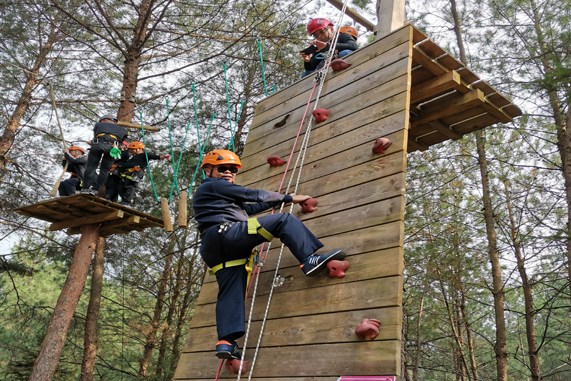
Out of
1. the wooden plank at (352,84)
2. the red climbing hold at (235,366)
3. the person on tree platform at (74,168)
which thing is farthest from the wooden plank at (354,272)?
the person on tree platform at (74,168)

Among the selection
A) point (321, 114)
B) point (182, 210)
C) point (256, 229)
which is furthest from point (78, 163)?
point (256, 229)

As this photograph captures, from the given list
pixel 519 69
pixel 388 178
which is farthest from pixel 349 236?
pixel 519 69

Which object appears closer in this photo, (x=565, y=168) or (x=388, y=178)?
(x=388, y=178)

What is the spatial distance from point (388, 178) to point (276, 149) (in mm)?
1529

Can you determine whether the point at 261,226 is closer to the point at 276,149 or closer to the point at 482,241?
the point at 276,149

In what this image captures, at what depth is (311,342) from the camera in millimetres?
2898

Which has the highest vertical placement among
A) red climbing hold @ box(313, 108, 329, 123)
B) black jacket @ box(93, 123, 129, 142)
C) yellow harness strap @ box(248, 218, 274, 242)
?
black jacket @ box(93, 123, 129, 142)

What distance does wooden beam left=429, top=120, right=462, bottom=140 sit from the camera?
4887 millimetres

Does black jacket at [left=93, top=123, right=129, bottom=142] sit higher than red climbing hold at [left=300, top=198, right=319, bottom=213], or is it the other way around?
black jacket at [left=93, top=123, right=129, bottom=142]

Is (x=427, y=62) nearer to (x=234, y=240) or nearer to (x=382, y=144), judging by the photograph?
(x=382, y=144)

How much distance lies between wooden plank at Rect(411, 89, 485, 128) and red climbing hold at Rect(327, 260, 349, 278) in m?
2.18

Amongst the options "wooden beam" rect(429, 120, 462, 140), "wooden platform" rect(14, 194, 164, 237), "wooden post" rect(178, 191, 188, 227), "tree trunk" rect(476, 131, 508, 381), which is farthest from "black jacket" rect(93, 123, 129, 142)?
"tree trunk" rect(476, 131, 508, 381)

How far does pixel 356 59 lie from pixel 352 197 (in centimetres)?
155

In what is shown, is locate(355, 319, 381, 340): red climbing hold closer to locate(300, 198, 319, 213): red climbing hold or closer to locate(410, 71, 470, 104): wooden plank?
locate(300, 198, 319, 213): red climbing hold
